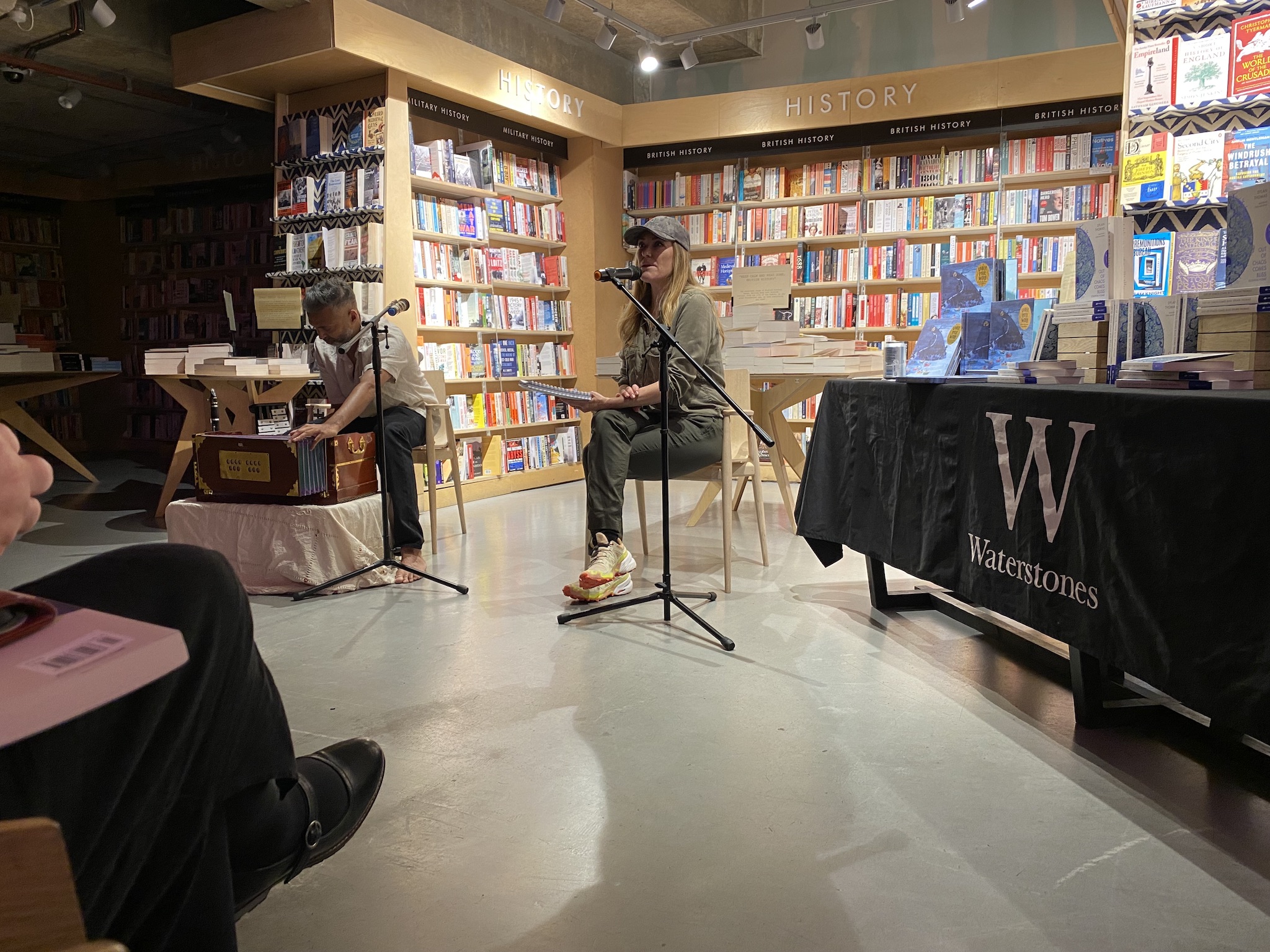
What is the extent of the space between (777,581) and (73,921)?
325cm

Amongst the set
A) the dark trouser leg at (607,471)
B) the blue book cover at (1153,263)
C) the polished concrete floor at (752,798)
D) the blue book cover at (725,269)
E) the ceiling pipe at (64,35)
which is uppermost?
the ceiling pipe at (64,35)

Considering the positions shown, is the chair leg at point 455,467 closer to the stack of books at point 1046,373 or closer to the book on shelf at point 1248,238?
the stack of books at point 1046,373

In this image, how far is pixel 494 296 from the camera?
6.31 m

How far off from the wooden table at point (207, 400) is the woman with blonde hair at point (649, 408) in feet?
8.10

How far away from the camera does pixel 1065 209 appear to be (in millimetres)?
6133

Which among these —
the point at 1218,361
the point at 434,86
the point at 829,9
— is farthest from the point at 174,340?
the point at 1218,361

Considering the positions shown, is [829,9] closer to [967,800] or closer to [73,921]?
[967,800]

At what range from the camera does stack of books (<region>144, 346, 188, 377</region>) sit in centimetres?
505

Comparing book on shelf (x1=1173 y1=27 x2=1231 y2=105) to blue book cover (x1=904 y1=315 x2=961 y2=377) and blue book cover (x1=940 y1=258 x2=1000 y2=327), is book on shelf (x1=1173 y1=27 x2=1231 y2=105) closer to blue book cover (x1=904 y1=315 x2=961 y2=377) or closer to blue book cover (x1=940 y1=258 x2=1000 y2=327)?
blue book cover (x1=940 y1=258 x2=1000 y2=327)

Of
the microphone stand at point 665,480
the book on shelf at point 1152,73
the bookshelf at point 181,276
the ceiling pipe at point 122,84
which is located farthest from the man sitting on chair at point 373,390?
the bookshelf at point 181,276

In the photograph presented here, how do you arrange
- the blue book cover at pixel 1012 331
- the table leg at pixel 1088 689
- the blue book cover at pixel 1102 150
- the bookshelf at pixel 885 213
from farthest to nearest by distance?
the bookshelf at pixel 885 213
the blue book cover at pixel 1102 150
the blue book cover at pixel 1012 331
the table leg at pixel 1088 689

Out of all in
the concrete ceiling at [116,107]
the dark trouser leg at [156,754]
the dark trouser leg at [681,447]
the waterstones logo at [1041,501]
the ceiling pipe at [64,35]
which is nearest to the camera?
the dark trouser leg at [156,754]

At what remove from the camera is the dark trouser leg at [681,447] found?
3348 mm

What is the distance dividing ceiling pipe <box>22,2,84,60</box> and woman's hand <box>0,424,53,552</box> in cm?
589
